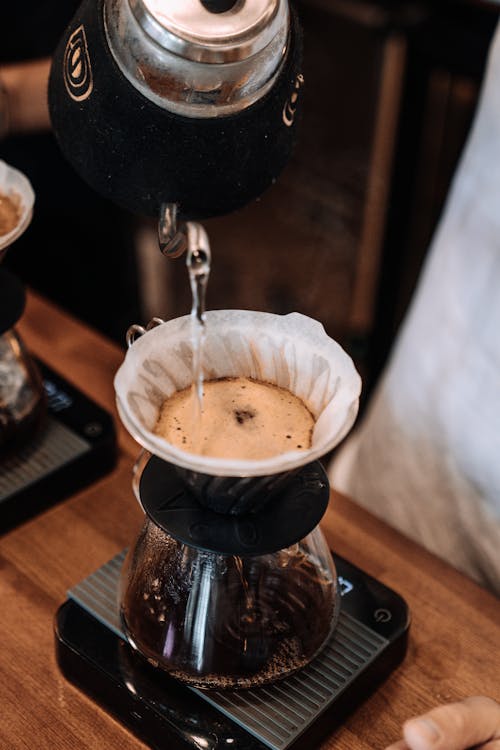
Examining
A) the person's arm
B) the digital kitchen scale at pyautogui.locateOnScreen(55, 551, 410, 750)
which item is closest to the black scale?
the digital kitchen scale at pyautogui.locateOnScreen(55, 551, 410, 750)

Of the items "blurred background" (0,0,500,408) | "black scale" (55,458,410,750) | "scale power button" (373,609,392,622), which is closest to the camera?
"black scale" (55,458,410,750)

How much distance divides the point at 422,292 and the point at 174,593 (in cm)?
72

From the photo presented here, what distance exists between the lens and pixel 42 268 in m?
2.05

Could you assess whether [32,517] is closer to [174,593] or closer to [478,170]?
[174,593]

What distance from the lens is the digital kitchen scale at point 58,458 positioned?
0.95 metres

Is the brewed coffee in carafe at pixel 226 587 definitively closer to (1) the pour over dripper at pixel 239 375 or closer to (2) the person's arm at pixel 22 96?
(1) the pour over dripper at pixel 239 375

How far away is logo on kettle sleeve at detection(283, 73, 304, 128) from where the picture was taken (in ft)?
2.38

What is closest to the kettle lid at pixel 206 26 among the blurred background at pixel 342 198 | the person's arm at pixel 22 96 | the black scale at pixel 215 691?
the black scale at pixel 215 691

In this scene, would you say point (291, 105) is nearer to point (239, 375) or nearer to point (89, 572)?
point (239, 375)

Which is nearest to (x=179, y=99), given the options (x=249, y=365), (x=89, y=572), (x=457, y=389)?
(x=249, y=365)

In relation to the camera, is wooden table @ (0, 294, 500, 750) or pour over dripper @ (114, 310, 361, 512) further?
wooden table @ (0, 294, 500, 750)

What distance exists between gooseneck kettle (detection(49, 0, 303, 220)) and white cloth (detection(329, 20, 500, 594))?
1.66 feet

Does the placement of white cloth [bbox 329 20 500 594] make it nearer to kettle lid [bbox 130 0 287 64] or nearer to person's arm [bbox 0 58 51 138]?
kettle lid [bbox 130 0 287 64]

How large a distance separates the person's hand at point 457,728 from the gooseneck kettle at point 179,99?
421 millimetres
